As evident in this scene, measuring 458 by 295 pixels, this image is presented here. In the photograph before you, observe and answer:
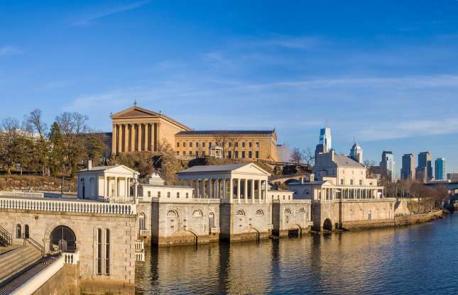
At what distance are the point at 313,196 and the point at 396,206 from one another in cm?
3319

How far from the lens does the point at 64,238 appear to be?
1449 inches

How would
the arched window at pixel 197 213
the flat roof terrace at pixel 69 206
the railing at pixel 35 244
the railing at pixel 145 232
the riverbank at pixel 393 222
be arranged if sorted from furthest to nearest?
the riverbank at pixel 393 222 < the arched window at pixel 197 213 < the railing at pixel 145 232 < the railing at pixel 35 244 < the flat roof terrace at pixel 69 206

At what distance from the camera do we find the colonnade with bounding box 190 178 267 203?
85500 millimetres

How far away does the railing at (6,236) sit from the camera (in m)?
35.8

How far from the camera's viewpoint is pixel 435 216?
141625mm

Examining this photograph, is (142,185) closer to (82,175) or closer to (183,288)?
(82,175)

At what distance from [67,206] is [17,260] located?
20.8ft

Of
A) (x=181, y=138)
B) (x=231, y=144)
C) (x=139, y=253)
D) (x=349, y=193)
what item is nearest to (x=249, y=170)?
(x=349, y=193)

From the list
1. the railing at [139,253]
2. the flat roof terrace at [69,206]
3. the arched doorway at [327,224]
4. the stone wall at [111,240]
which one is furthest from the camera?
the arched doorway at [327,224]

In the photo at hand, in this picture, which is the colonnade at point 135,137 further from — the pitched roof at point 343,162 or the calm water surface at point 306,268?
the calm water surface at point 306,268

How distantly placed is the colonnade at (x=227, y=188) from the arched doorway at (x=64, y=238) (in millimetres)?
48135

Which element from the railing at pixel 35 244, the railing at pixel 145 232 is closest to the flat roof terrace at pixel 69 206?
the railing at pixel 35 244

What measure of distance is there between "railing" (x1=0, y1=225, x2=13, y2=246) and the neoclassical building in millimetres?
119134

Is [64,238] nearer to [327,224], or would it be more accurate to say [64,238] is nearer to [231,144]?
[327,224]
